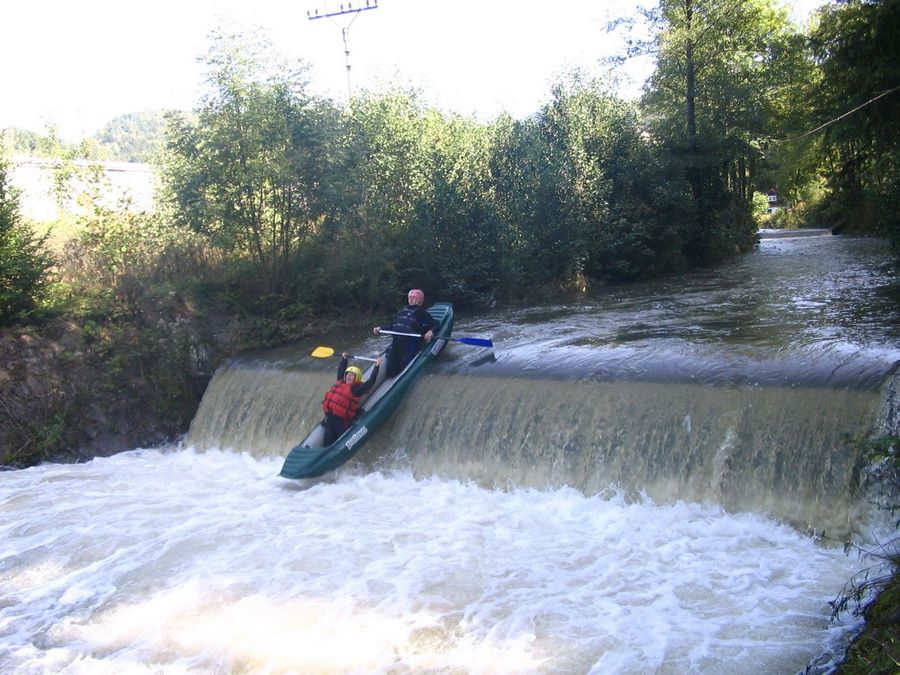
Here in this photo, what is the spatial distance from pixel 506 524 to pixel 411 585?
1618mm

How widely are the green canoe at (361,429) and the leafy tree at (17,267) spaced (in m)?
6.11

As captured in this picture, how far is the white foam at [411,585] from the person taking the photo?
5.39 metres

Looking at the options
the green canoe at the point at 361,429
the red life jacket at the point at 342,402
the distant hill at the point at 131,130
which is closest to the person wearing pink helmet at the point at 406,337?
the green canoe at the point at 361,429

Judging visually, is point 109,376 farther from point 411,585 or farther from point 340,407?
point 411,585

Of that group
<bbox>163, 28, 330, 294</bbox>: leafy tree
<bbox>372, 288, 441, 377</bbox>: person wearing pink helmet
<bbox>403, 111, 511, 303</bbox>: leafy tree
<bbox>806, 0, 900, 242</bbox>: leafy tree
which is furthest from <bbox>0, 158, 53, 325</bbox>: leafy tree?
<bbox>806, 0, 900, 242</bbox>: leafy tree

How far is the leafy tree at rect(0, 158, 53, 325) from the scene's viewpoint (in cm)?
1265

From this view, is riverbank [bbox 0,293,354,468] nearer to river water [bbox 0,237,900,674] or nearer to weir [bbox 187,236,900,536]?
river water [bbox 0,237,900,674]

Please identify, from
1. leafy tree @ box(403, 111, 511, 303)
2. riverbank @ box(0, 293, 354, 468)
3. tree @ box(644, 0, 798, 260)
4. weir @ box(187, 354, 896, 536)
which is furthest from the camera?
tree @ box(644, 0, 798, 260)

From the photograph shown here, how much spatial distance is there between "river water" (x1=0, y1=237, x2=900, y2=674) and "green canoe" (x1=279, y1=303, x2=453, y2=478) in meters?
0.22

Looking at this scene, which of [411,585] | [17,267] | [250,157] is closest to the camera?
[411,585]

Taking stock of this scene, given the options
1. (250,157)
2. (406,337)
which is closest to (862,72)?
(406,337)

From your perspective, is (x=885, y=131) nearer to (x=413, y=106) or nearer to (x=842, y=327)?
(x=842, y=327)

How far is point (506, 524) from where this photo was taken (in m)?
7.78

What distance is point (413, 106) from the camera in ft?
62.7
